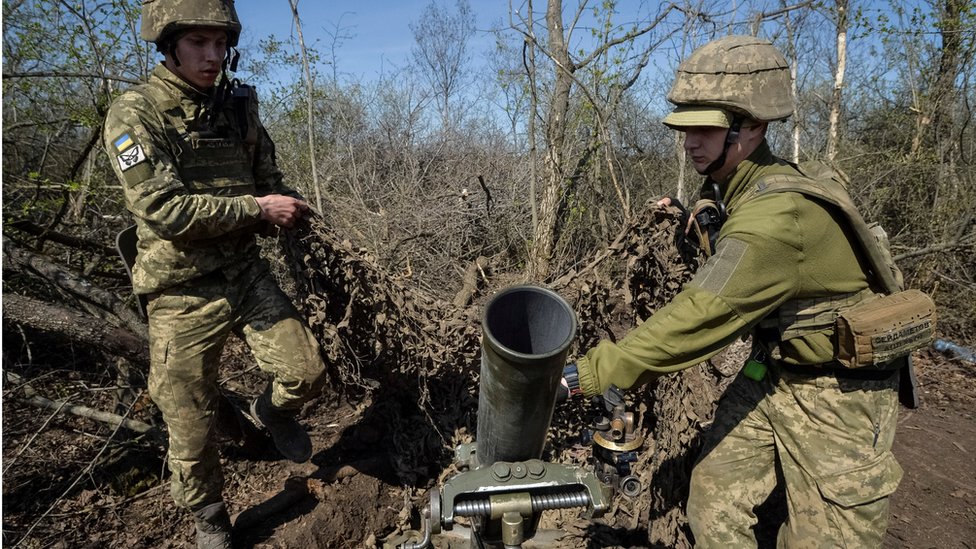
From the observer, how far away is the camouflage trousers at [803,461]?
231cm

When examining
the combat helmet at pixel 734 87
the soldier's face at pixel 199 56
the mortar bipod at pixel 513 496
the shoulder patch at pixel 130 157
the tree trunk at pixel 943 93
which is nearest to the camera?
the mortar bipod at pixel 513 496

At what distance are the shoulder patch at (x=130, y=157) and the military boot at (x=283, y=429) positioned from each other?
148 cm

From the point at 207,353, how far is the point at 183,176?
95 cm

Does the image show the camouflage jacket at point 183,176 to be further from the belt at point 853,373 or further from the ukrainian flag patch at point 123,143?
the belt at point 853,373

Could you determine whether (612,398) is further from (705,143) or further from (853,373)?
(705,143)

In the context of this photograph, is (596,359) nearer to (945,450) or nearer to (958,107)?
(945,450)

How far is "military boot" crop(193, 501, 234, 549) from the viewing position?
124 inches

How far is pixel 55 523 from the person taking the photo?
11.5 ft

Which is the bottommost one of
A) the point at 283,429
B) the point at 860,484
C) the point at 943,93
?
the point at 283,429

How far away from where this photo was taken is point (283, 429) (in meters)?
3.53

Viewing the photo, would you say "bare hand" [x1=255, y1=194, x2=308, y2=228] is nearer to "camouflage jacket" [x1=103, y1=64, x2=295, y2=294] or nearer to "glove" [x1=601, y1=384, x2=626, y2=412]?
"camouflage jacket" [x1=103, y1=64, x2=295, y2=294]

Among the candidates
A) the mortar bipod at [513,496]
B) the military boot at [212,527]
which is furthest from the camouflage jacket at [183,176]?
the mortar bipod at [513,496]

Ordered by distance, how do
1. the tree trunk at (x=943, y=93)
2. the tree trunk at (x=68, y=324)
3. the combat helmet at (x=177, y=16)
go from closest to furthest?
the combat helmet at (x=177, y=16), the tree trunk at (x=68, y=324), the tree trunk at (x=943, y=93)

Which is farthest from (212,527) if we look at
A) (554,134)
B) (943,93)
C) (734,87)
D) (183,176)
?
(943,93)
